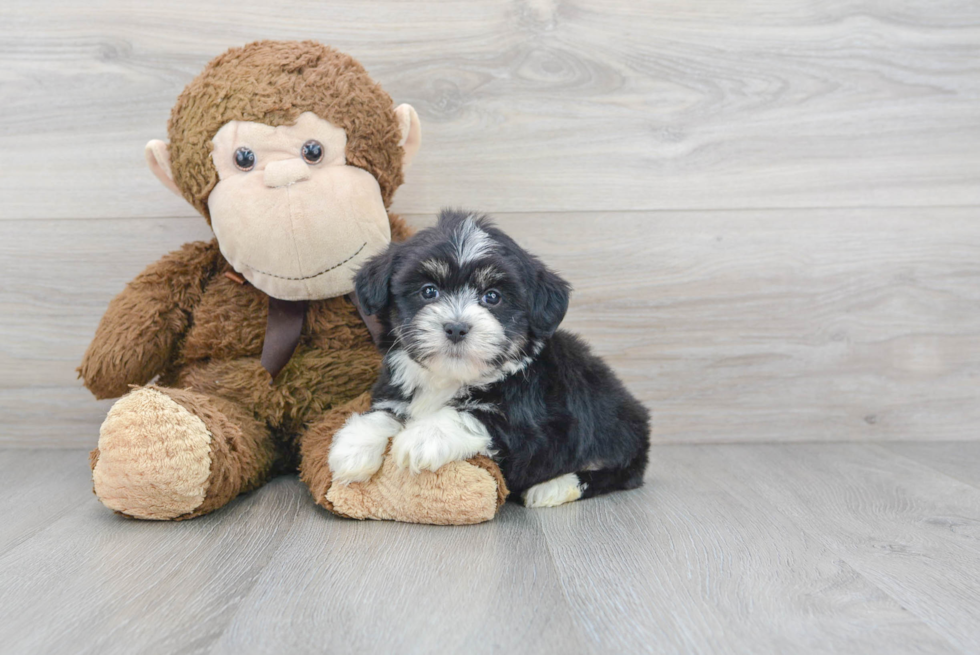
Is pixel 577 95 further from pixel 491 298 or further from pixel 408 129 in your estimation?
pixel 491 298

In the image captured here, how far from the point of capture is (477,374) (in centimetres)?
163

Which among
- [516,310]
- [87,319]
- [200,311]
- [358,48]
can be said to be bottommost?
[87,319]

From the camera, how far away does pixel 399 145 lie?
79.9 inches

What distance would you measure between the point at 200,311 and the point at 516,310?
94 cm

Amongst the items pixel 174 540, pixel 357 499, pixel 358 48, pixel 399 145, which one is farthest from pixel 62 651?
pixel 358 48

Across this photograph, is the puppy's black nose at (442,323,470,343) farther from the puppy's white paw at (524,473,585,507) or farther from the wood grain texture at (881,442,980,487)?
the wood grain texture at (881,442,980,487)

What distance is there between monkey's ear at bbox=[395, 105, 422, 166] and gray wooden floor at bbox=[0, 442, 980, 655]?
3.22 ft

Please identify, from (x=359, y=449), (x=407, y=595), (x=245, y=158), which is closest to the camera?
(x=407, y=595)

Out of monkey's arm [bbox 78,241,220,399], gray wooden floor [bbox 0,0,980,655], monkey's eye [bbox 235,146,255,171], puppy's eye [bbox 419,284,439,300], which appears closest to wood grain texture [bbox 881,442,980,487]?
gray wooden floor [bbox 0,0,980,655]

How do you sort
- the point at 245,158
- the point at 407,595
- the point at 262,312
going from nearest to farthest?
1. the point at 407,595
2. the point at 245,158
3. the point at 262,312

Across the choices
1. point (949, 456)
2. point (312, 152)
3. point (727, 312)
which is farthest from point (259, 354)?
point (949, 456)

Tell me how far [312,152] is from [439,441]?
0.82 metres

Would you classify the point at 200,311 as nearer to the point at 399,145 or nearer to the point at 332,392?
the point at 332,392

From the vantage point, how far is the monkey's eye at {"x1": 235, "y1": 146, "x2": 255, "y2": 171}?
186cm
